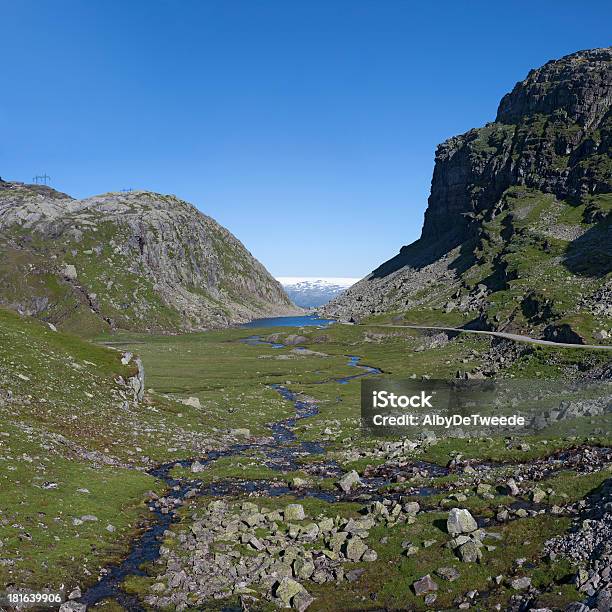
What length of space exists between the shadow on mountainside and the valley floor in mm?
118862

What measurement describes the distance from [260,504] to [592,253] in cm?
16765

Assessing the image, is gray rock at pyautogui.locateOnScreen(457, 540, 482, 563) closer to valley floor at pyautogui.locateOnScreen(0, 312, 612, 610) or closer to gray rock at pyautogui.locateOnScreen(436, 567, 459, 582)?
valley floor at pyautogui.locateOnScreen(0, 312, 612, 610)

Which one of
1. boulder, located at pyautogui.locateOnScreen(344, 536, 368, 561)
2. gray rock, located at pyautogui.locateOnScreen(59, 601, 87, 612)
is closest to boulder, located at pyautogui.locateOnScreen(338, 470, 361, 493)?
boulder, located at pyautogui.locateOnScreen(344, 536, 368, 561)

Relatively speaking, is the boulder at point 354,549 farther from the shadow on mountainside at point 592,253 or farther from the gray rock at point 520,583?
the shadow on mountainside at point 592,253

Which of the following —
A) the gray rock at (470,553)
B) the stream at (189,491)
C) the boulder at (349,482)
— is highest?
the gray rock at (470,553)

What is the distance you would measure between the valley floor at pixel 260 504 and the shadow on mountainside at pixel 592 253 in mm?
118862

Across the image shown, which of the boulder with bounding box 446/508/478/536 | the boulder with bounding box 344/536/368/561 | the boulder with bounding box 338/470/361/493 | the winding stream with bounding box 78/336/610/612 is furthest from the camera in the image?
the boulder with bounding box 338/470/361/493

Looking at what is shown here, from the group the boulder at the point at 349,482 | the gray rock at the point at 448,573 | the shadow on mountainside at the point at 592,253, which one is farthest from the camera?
the shadow on mountainside at the point at 592,253

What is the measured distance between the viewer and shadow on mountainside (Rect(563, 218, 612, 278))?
506ft

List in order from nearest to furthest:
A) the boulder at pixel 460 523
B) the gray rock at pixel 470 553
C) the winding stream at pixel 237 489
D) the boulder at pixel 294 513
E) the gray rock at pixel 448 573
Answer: the gray rock at pixel 448 573 < the gray rock at pixel 470 553 < the winding stream at pixel 237 489 < the boulder at pixel 460 523 < the boulder at pixel 294 513

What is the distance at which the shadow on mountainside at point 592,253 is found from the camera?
506 ft

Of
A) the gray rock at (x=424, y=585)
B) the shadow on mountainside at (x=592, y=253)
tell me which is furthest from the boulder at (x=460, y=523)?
the shadow on mountainside at (x=592, y=253)

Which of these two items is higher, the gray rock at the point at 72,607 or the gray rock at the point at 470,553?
the gray rock at the point at 470,553

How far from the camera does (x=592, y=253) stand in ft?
551
